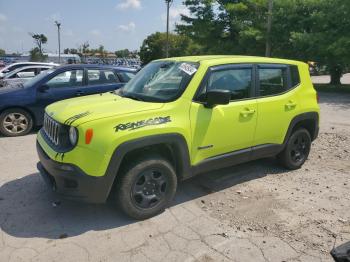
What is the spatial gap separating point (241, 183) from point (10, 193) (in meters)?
3.06

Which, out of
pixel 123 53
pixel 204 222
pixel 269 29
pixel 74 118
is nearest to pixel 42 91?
pixel 74 118

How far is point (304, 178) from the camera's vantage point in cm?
524

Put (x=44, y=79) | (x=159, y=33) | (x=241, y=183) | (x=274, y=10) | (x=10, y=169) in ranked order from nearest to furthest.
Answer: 1. (x=241, y=183)
2. (x=10, y=169)
3. (x=44, y=79)
4. (x=274, y=10)
5. (x=159, y=33)

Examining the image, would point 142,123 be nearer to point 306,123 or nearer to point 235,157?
point 235,157

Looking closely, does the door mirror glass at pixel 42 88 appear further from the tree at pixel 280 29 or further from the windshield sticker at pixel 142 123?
the tree at pixel 280 29

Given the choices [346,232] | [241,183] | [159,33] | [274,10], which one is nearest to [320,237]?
[346,232]

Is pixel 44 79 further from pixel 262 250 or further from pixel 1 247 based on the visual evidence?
pixel 262 250

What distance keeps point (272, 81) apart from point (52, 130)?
9.83ft

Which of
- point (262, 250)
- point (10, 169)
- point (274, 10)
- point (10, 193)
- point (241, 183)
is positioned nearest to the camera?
point (262, 250)

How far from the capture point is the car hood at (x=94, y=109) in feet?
12.0

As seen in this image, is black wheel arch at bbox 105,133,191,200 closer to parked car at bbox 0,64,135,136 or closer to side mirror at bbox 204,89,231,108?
side mirror at bbox 204,89,231,108

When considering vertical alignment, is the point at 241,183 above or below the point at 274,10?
below

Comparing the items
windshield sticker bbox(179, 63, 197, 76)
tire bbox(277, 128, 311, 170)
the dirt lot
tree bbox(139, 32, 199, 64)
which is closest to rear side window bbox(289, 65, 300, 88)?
tire bbox(277, 128, 311, 170)

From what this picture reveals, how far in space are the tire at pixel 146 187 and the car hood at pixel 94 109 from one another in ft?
1.82
